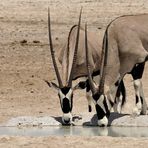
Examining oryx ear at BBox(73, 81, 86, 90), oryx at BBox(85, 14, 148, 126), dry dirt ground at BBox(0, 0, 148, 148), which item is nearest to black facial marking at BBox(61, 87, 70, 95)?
oryx ear at BBox(73, 81, 86, 90)

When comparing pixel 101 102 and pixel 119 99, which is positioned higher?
pixel 101 102

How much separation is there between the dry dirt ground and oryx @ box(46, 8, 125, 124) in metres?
0.68

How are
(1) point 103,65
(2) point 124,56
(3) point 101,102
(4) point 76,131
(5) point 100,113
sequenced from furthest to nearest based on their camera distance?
1. (2) point 124,56
2. (1) point 103,65
3. (3) point 101,102
4. (5) point 100,113
5. (4) point 76,131

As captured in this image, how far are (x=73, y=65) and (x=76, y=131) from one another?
Answer: 5.35 feet

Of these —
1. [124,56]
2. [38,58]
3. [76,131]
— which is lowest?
[38,58]

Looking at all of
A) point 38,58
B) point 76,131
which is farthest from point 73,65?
point 38,58

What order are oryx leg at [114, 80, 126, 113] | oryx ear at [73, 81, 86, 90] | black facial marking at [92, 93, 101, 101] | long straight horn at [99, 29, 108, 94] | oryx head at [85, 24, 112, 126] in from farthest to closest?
oryx leg at [114, 80, 126, 113] < oryx ear at [73, 81, 86, 90] < long straight horn at [99, 29, 108, 94] < black facial marking at [92, 93, 101, 101] < oryx head at [85, 24, 112, 126]

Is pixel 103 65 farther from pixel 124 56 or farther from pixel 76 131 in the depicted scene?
pixel 76 131

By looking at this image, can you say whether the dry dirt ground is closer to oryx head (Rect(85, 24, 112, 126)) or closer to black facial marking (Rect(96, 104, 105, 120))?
oryx head (Rect(85, 24, 112, 126))

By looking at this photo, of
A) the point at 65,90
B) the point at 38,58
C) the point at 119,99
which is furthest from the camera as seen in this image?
the point at 38,58

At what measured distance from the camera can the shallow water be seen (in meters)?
9.64

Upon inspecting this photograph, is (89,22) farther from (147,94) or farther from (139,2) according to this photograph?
(147,94)

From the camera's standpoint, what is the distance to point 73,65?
1139 centimetres

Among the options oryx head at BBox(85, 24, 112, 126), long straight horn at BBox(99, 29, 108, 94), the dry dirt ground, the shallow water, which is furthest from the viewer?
long straight horn at BBox(99, 29, 108, 94)
